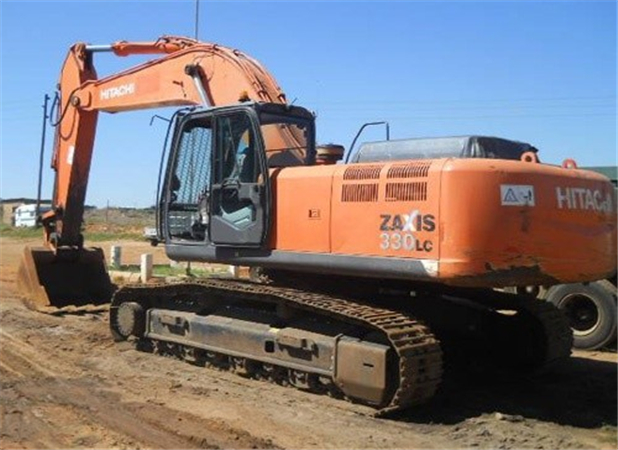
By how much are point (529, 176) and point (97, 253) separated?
808 cm

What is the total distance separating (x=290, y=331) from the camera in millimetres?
6930

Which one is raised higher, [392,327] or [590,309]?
[392,327]

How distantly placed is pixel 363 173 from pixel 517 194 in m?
1.36

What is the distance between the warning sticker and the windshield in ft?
8.16

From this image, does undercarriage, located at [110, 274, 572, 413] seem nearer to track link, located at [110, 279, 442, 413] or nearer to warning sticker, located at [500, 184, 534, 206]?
track link, located at [110, 279, 442, 413]

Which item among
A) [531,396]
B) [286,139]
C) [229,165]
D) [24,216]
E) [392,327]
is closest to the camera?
[392,327]

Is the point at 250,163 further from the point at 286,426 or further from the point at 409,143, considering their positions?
the point at 286,426

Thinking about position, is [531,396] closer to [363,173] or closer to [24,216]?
[363,173]

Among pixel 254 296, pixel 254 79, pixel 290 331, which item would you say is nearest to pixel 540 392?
pixel 290 331

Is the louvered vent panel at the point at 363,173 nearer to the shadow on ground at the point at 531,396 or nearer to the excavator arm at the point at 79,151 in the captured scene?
the shadow on ground at the point at 531,396

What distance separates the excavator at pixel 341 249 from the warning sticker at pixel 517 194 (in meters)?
0.01

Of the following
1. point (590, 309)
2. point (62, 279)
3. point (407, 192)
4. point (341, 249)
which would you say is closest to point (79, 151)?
point (62, 279)

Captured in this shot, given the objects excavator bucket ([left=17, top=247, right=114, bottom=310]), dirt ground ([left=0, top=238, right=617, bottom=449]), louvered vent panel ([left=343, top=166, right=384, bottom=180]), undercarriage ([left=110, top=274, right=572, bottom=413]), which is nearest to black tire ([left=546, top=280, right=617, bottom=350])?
dirt ground ([left=0, top=238, right=617, bottom=449])

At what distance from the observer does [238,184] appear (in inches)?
293
